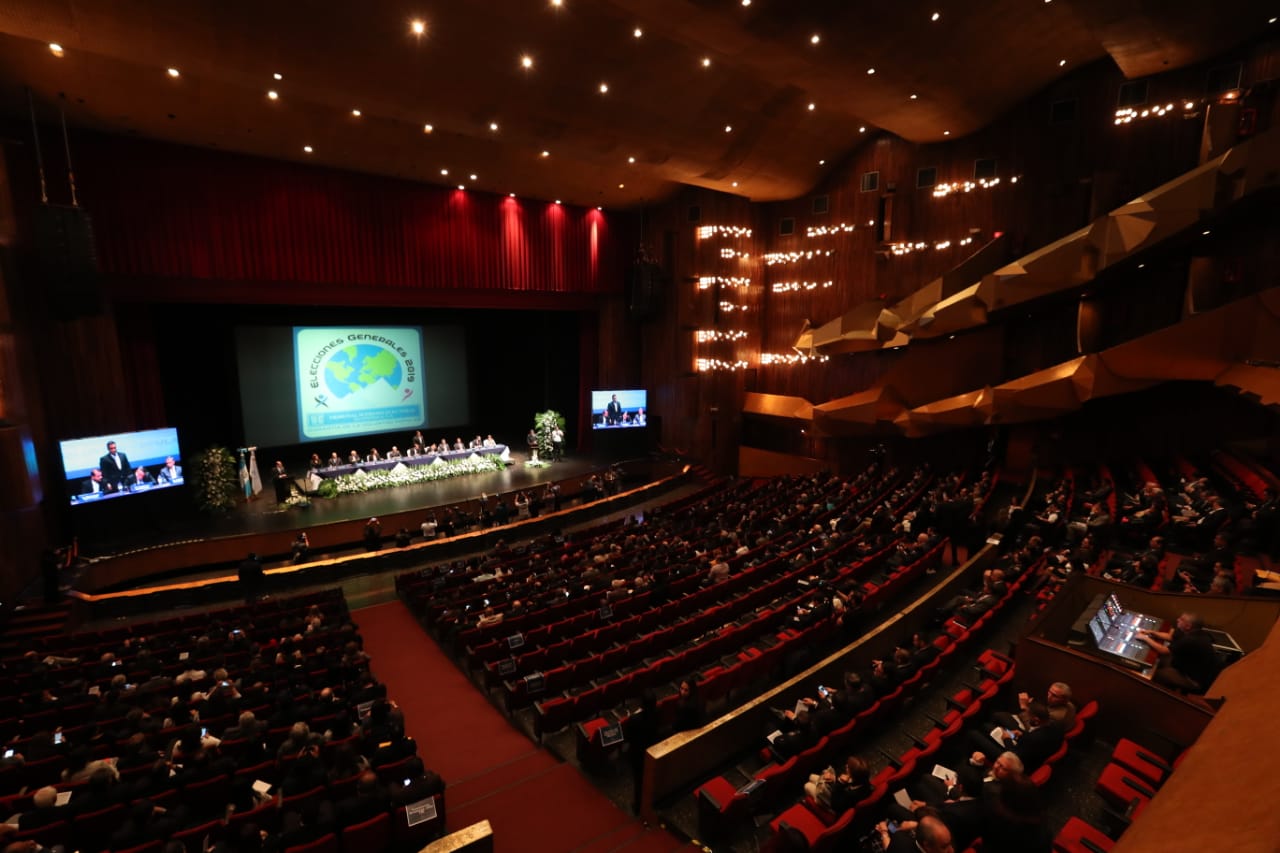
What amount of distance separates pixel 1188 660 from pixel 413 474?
54.6 ft

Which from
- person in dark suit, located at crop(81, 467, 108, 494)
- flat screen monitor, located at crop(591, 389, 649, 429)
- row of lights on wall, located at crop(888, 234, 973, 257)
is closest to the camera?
person in dark suit, located at crop(81, 467, 108, 494)

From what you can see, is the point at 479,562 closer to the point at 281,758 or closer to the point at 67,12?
the point at 281,758

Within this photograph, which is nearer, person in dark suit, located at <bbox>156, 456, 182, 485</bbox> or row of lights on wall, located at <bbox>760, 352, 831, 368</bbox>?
person in dark suit, located at <bbox>156, 456, 182, 485</bbox>

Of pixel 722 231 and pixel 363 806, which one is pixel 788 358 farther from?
pixel 363 806

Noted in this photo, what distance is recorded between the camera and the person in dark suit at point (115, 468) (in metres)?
12.4

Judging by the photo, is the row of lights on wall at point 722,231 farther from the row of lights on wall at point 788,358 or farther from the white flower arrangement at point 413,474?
the white flower arrangement at point 413,474

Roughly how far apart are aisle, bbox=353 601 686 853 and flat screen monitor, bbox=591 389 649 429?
12375mm

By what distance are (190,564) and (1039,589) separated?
586 inches

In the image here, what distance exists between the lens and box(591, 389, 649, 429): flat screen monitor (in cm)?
2045

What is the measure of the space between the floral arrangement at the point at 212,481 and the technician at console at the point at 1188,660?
16.8 m

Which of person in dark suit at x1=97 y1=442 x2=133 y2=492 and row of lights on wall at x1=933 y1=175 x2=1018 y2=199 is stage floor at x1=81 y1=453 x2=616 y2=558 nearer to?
person in dark suit at x1=97 y1=442 x2=133 y2=492

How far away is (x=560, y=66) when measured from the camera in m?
10.7

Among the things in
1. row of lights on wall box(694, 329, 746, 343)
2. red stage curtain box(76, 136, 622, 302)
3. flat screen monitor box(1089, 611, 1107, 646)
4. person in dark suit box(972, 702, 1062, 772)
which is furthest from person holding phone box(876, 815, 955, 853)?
row of lights on wall box(694, 329, 746, 343)

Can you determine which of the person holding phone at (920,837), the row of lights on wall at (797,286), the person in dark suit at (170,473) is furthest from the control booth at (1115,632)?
the person in dark suit at (170,473)
